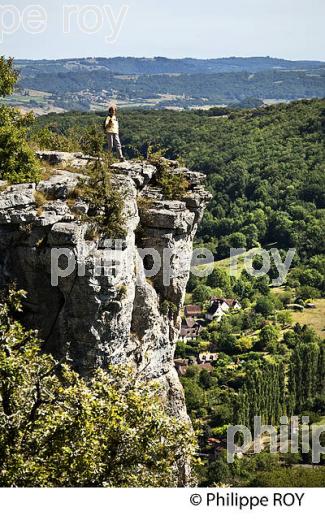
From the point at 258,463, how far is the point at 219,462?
3809 millimetres

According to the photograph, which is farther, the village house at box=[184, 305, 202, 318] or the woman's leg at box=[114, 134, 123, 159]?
the village house at box=[184, 305, 202, 318]

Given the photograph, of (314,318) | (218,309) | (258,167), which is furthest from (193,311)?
(258,167)

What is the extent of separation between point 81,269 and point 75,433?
381cm

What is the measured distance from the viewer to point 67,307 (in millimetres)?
13836

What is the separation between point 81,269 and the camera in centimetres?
1334

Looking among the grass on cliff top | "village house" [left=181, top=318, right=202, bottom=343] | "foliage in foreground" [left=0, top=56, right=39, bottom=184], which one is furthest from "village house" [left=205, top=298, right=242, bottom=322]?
"foliage in foreground" [left=0, top=56, right=39, bottom=184]

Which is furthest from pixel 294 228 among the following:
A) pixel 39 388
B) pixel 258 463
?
pixel 39 388

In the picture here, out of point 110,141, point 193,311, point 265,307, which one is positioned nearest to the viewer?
point 110,141

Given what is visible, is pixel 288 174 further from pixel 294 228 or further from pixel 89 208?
pixel 89 208

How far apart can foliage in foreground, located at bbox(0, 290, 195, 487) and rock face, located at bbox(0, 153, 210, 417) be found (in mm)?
2112

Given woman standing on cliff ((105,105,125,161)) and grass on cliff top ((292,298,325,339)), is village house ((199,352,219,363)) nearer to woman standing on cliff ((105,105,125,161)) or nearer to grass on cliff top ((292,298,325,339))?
grass on cliff top ((292,298,325,339))

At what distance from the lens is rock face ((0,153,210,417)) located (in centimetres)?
1351

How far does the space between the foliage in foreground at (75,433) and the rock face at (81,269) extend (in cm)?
Answer: 211

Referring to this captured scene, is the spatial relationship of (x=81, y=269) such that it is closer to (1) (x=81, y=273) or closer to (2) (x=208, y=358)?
(1) (x=81, y=273)
